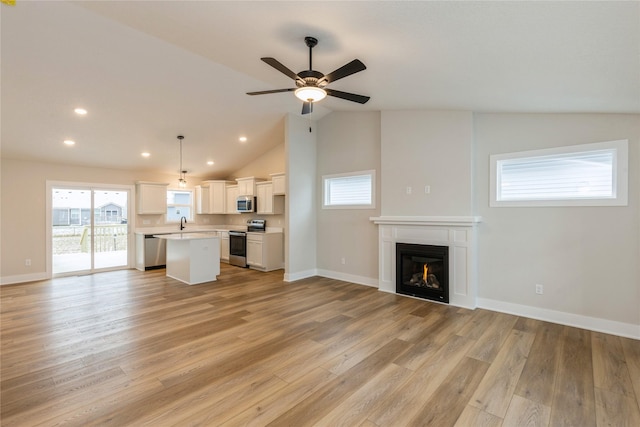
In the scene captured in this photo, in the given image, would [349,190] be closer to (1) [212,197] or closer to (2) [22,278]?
(1) [212,197]

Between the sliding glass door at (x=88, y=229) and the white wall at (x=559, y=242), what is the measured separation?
7.68 metres

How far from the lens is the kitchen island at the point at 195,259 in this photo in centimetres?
557

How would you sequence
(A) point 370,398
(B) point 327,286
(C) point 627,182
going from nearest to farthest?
1. (A) point 370,398
2. (C) point 627,182
3. (B) point 327,286

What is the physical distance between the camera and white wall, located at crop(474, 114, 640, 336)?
3207mm

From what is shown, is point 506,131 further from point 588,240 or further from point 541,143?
point 588,240

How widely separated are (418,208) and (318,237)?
2324mm

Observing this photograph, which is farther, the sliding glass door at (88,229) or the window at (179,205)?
the window at (179,205)

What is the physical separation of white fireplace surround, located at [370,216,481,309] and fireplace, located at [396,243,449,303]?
0.09 meters

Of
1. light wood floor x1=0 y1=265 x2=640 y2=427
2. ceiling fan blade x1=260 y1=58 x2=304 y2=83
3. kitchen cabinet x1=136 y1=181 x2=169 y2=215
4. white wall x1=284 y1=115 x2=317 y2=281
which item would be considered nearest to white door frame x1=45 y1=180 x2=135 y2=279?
kitchen cabinet x1=136 y1=181 x2=169 y2=215

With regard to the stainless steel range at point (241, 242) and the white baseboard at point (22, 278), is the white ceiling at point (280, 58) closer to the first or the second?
the white baseboard at point (22, 278)

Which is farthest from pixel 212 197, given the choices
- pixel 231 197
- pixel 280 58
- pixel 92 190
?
pixel 280 58

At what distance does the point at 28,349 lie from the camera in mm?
2867

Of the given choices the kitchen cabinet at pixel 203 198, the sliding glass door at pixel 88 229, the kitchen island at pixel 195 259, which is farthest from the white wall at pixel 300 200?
the sliding glass door at pixel 88 229

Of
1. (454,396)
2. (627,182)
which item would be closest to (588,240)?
(627,182)
